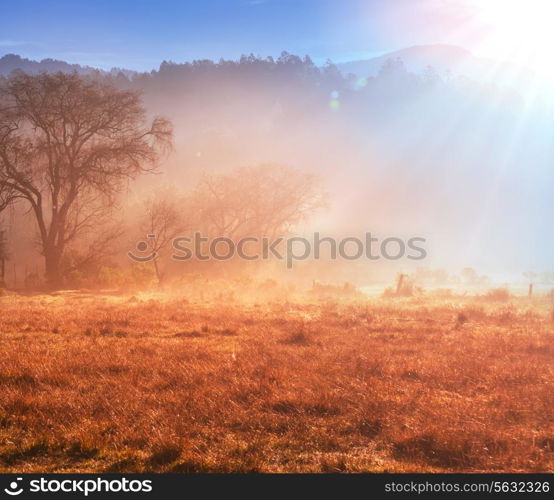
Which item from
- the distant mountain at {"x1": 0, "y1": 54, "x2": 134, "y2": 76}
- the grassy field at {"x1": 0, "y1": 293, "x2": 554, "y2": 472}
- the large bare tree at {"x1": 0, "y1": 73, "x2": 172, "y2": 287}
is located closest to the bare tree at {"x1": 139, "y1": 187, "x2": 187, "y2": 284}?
the large bare tree at {"x1": 0, "y1": 73, "x2": 172, "y2": 287}

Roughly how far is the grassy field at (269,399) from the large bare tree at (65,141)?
608 inches

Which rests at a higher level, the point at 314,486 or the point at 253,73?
the point at 253,73

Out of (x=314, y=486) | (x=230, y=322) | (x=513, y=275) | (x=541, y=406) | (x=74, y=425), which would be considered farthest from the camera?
(x=513, y=275)

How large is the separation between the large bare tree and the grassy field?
15444mm

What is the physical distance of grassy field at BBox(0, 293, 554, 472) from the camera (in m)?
5.77

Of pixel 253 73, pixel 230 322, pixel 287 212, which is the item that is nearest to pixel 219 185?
pixel 287 212

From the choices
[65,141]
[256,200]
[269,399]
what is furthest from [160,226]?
[269,399]

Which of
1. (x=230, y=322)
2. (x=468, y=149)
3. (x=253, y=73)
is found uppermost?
(x=253, y=73)

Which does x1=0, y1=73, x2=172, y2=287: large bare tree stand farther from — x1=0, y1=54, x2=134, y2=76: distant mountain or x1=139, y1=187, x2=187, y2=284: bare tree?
x1=0, y1=54, x2=134, y2=76: distant mountain

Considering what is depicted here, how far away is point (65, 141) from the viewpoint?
2783cm

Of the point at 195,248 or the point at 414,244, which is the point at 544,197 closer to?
the point at 414,244

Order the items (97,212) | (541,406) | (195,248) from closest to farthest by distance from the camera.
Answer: (541,406) → (97,212) → (195,248)

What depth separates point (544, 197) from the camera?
101 meters

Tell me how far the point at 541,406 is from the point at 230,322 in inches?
359
